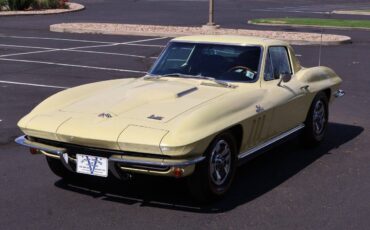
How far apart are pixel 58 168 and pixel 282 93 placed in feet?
7.85

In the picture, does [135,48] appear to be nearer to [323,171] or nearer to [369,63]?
[369,63]

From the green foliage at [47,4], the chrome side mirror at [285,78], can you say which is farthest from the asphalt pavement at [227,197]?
the green foliage at [47,4]

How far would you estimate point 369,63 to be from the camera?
15.5 meters

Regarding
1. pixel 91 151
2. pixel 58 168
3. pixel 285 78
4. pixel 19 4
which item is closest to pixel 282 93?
pixel 285 78

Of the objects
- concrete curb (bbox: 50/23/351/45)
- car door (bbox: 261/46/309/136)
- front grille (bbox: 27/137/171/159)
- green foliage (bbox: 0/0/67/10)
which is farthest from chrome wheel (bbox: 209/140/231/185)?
green foliage (bbox: 0/0/67/10)

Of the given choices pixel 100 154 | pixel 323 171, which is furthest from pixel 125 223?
pixel 323 171

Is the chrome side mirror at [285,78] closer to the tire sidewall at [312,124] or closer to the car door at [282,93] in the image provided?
the car door at [282,93]

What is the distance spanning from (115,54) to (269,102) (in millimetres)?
11072

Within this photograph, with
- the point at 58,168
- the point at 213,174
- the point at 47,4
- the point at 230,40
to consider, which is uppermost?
the point at 230,40

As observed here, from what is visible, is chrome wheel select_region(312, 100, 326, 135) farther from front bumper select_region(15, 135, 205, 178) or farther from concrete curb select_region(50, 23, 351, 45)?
concrete curb select_region(50, 23, 351, 45)

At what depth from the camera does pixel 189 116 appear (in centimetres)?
520

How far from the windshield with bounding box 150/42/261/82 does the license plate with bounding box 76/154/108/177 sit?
5.80ft

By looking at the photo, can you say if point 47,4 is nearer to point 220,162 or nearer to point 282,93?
point 282,93

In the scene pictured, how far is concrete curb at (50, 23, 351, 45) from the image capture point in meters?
19.6
